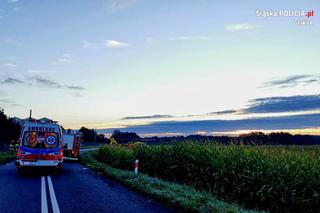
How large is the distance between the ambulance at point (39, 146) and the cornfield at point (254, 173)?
6067 mm

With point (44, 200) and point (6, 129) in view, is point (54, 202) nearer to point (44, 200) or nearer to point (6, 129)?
point (44, 200)

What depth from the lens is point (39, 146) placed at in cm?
2070

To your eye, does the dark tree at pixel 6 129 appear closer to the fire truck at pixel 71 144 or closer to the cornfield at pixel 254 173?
the fire truck at pixel 71 144

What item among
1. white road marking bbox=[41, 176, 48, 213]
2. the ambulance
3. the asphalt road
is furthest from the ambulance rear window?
white road marking bbox=[41, 176, 48, 213]

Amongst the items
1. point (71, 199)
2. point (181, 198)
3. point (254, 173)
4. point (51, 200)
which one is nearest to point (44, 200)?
point (51, 200)

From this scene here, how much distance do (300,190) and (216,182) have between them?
3972 millimetres

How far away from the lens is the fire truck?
37.7 metres

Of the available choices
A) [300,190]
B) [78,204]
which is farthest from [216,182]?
[78,204]

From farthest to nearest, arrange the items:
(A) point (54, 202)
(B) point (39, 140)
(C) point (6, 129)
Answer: (C) point (6, 129) < (B) point (39, 140) < (A) point (54, 202)

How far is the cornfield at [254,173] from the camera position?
435 inches

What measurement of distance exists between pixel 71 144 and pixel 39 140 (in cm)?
1785

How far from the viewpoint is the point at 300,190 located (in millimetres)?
10992

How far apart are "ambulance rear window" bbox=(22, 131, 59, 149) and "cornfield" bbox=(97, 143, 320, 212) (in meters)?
6.32

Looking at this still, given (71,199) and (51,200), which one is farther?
(71,199)
